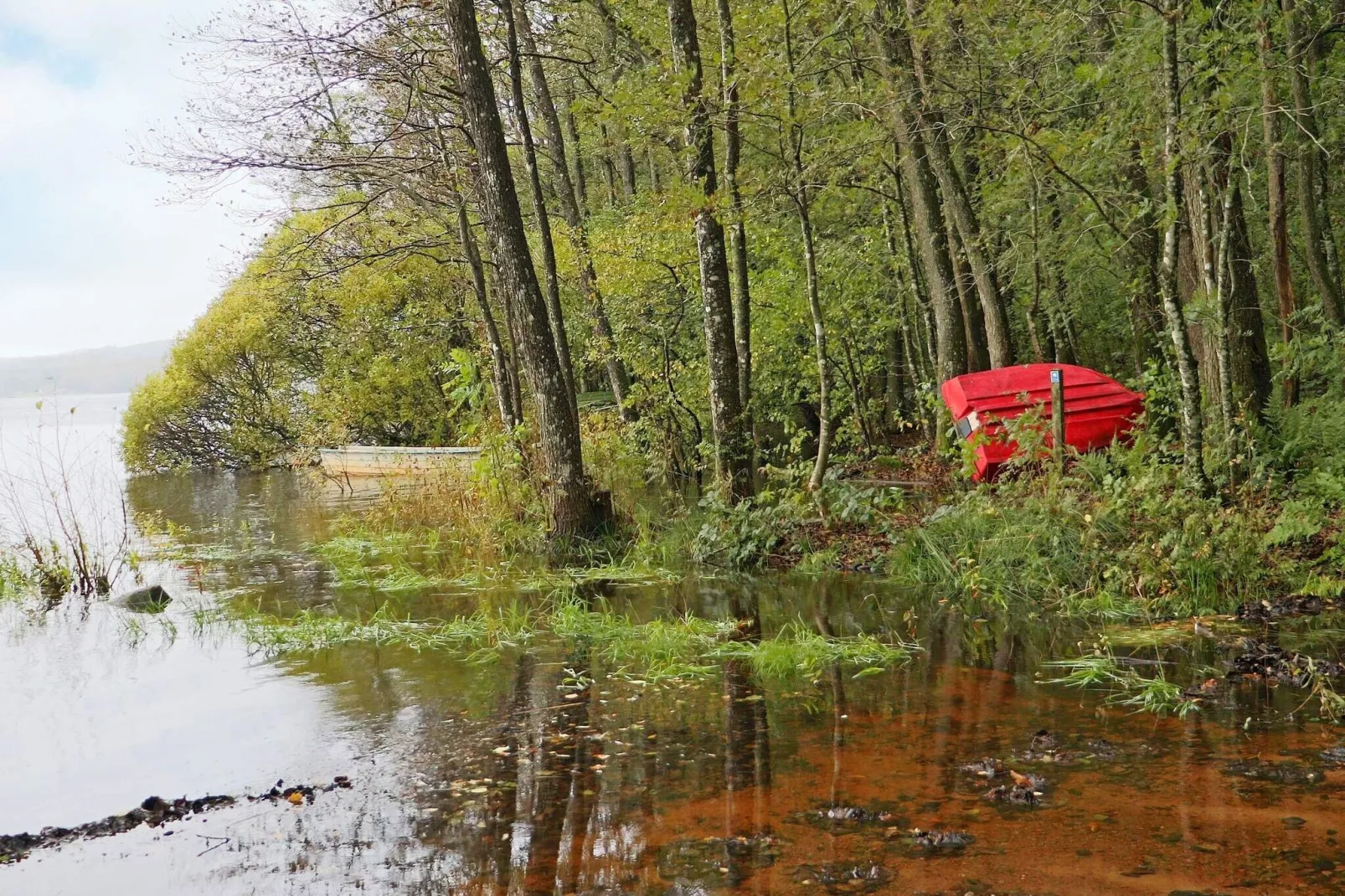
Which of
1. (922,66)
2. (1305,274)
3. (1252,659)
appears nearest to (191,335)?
(922,66)

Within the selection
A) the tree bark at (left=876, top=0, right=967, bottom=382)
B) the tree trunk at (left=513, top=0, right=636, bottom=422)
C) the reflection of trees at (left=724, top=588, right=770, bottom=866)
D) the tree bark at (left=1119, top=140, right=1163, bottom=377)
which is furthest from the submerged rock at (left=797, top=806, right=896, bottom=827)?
the tree trunk at (left=513, top=0, right=636, bottom=422)

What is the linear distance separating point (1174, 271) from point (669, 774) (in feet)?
18.5

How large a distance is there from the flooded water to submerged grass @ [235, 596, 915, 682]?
0.17 meters

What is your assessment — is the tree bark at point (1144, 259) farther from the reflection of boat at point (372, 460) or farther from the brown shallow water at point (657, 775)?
the reflection of boat at point (372, 460)

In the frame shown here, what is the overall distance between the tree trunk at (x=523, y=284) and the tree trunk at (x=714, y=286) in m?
1.56

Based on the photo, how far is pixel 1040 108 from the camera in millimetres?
11500

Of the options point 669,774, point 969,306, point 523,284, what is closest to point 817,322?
point 523,284

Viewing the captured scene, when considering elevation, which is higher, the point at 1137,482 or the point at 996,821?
the point at 1137,482

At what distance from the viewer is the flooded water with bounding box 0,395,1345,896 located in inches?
132

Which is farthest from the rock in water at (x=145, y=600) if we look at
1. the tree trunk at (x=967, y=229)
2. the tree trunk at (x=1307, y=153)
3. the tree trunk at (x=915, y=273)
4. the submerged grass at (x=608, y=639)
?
the tree trunk at (x=1307, y=153)

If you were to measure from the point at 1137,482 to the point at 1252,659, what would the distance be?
2.19 meters

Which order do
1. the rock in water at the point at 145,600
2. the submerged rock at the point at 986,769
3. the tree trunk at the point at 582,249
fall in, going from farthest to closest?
the tree trunk at the point at 582,249 → the rock in water at the point at 145,600 → the submerged rock at the point at 986,769

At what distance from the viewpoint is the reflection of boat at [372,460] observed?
2044 centimetres

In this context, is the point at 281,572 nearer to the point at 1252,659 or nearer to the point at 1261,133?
the point at 1252,659
